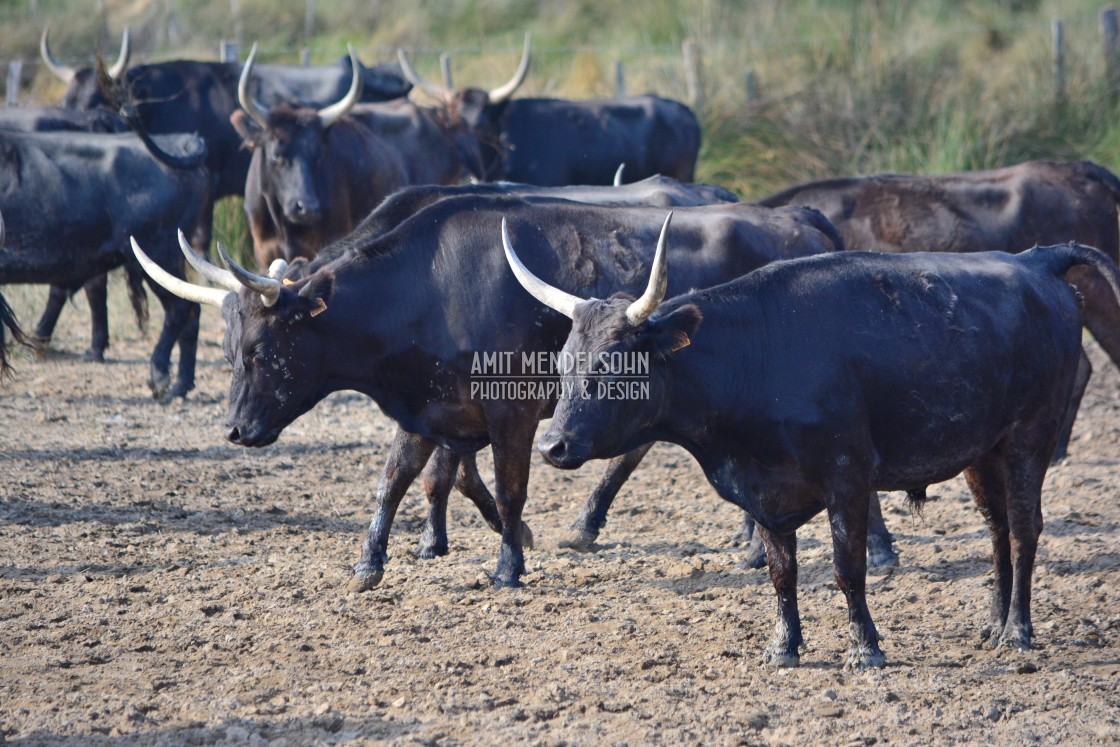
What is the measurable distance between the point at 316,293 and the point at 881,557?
9.89ft

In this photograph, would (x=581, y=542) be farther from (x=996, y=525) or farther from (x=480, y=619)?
(x=996, y=525)

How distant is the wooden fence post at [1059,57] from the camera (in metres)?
15.3

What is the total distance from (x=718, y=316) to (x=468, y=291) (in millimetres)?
1410

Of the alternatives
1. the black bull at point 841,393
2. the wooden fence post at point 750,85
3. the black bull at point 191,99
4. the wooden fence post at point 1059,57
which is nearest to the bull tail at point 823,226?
the black bull at point 841,393

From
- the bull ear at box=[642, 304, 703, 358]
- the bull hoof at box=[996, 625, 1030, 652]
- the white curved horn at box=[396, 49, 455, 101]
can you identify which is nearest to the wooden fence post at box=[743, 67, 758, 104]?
the white curved horn at box=[396, 49, 455, 101]

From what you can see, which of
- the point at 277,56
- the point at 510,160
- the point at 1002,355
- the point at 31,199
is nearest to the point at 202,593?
the point at 1002,355

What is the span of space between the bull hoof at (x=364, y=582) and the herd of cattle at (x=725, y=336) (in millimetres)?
15

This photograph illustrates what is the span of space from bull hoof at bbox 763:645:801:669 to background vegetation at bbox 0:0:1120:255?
367 inches

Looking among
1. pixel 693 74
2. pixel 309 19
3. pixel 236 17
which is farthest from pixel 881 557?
pixel 309 19

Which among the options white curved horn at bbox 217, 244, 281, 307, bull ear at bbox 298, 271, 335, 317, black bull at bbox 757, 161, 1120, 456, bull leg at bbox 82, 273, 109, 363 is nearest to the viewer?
white curved horn at bbox 217, 244, 281, 307

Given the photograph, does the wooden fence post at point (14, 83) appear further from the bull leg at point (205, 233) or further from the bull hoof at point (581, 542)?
the bull hoof at point (581, 542)

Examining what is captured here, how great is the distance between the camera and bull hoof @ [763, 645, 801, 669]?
5.31 meters

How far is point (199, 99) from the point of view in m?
13.0

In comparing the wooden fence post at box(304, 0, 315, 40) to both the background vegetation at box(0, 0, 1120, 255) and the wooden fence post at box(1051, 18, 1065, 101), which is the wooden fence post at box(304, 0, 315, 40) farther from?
the wooden fence post at box(1051, 18, 1065, 101)
